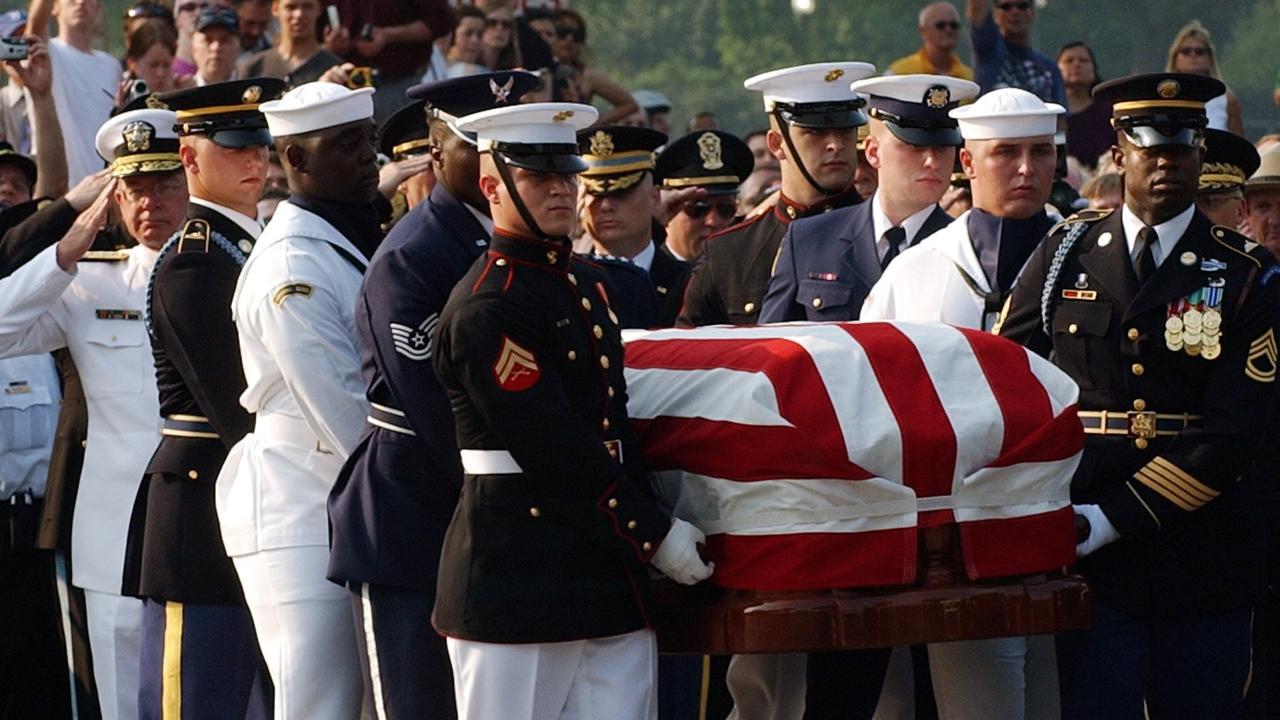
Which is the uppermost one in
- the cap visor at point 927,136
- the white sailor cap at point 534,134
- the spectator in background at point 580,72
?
the white sailor cap at point 534,134

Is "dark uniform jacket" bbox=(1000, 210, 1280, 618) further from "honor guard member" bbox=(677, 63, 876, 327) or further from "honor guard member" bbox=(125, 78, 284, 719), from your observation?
"honor guard member" bbox=(125, 78, 284, 719)

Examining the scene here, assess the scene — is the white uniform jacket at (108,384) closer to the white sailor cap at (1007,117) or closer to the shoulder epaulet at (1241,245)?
the white sailor cap at (1007,117)

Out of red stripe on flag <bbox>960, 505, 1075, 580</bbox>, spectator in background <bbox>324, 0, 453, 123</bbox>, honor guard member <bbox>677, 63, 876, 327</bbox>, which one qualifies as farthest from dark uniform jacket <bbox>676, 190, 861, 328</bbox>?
spectator in background <bbox>324, 0, 453, 123</bbox>

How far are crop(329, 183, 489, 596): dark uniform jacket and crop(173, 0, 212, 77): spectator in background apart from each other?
665cm

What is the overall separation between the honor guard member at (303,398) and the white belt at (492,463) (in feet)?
2.31

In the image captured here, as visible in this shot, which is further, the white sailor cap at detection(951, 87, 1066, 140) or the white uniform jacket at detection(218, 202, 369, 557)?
the white sailor cap at detection(951, 87, 1066, 140)

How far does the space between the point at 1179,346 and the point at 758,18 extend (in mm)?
53633

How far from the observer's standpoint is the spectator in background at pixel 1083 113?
13.0 m

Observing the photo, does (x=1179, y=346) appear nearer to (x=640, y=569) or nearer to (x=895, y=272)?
(x=895, y=272)

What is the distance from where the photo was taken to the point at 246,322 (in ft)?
19.2

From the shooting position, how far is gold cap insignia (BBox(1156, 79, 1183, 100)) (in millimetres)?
5820

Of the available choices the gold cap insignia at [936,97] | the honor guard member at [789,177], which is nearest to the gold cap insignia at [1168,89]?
the gold cap insignia at [936,97]

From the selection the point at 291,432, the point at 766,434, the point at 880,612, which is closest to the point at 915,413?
→ the point at 766,434

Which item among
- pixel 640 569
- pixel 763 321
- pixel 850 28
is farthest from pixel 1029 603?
pixel 850 28
